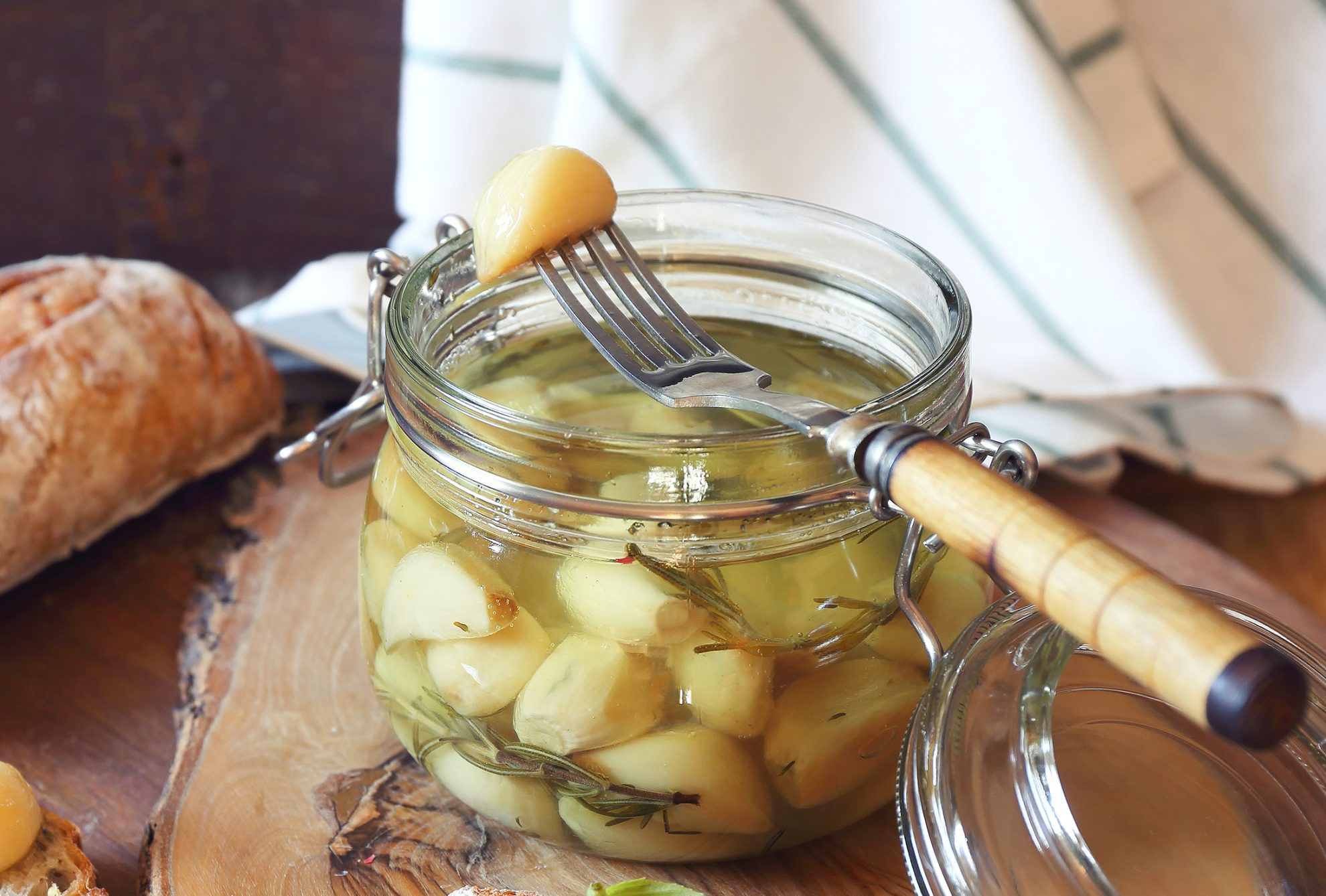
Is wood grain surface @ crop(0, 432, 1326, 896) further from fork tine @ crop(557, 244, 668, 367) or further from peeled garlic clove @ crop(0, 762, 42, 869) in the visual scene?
fork tine @ crop(557, 244, 668, 367)

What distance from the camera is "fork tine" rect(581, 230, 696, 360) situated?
712 mm

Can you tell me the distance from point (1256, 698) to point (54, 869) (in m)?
0.65

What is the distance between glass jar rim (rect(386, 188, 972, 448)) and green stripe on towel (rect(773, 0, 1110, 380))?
56cm

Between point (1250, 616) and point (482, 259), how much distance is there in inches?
18.3

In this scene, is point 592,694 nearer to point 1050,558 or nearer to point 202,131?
point 1050,558

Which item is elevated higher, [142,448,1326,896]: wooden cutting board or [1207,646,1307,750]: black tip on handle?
[1207,646,1307,750]: black tip on handle

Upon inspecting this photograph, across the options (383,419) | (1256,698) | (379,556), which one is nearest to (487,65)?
(383,419)

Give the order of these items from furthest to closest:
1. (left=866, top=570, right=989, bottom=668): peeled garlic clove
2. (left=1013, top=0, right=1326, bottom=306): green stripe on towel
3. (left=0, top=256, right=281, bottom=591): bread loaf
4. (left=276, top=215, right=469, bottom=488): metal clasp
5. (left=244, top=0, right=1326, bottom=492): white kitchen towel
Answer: (left=1013, top=0, right=1326, bottom=306): green stripe on towel
(left=244, top=0, right=1326, bottom=492): white kitchen towel
(left=0, top=256, right=281, bottom=591): bread loaf
(left=276, top=215, right=469, bottom=488): metal clasp
(left=866, top=570, right=989, bottom=668): peeled garlic clove

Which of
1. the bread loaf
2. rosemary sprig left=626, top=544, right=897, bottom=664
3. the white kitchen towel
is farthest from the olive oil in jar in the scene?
the white kitchen towel

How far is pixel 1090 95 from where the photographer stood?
1.42 m

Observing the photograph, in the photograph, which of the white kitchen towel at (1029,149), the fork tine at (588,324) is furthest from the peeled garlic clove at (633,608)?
the white kitchen towel at (1029,149)

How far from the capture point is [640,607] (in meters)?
0.64

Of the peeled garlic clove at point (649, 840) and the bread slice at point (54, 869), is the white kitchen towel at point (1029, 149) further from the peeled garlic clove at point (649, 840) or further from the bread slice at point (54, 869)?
the bread slice at point (54, 869)

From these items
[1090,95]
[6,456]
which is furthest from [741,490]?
[1090,95]
